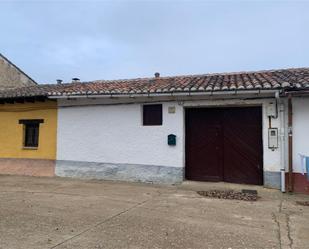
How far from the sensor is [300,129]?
897cm

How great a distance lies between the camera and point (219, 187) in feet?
31.4

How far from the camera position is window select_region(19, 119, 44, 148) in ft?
41.8

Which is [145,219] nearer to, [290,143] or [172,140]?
[172,140]

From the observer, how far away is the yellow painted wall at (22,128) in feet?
40.3

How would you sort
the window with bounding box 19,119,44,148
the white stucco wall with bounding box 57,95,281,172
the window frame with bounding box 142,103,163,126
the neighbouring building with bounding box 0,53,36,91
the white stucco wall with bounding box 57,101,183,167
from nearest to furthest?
the white stucco wall with bounding box 57,95,281,172 < the white stucco wall with bounding box 57,101,183,167 < the window frame with bounding box 142,103,163,126 < the window with bounding box 19,119,44,148 < the neighbouring building with bounding box 0,53,36,91

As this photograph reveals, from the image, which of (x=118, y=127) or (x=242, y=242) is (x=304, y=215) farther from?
(x=118, y=127)

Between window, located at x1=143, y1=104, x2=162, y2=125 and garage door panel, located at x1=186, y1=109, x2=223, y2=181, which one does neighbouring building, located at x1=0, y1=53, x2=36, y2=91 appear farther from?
garage door panel, located at x1=186, y1=109, x2=223, y2=181

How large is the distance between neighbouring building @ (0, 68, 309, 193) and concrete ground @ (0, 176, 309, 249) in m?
0.85

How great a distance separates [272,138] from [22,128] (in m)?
9.23

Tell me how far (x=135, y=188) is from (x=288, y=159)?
14.2ft

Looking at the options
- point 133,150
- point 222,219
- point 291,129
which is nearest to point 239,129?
point 291,129

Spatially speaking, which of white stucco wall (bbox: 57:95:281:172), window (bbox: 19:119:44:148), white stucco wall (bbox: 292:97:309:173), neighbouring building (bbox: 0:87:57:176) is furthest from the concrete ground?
window (bbox: 19:119:44:148)

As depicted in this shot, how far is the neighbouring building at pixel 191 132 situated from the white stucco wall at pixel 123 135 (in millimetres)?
29

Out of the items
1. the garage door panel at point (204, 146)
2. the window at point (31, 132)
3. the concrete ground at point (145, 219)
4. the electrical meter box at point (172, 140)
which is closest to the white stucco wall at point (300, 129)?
the concrete ground at point (145, 219)
